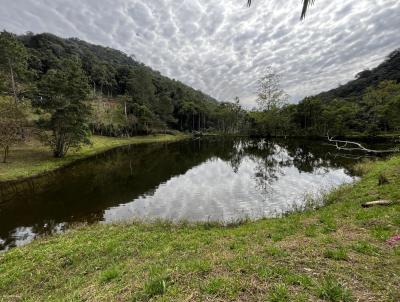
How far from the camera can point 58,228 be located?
1323 cm

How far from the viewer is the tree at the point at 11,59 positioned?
132 feet

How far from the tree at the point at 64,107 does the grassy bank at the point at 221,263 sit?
26633mm

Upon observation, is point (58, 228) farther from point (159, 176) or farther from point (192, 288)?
point (159, 176)

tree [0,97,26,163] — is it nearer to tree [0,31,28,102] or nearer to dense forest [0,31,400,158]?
dense forest [0,31,400,158]

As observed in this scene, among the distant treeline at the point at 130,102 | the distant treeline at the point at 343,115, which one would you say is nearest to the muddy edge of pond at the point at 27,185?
the distant treeline at the point at 130,102

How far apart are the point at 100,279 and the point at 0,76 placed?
51837mm

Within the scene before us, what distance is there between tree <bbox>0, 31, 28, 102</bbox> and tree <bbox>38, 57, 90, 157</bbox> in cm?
1397

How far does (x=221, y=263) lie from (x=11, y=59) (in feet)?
185

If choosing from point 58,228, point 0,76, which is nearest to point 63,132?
point 0,76

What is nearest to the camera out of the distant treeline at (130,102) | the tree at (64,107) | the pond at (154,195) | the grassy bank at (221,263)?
the grassy bank at (221,263)

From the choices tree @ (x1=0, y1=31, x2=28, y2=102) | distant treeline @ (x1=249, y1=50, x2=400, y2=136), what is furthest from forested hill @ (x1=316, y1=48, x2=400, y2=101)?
tree @ (x1=0, y1=31, x2=28, y2=102)

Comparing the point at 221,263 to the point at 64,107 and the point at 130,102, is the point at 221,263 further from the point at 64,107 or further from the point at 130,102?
the point at 130,102

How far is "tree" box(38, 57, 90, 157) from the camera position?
32562 millimetres

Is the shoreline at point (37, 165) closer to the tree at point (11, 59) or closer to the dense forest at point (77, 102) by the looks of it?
the dense forest at point (77, 102)
